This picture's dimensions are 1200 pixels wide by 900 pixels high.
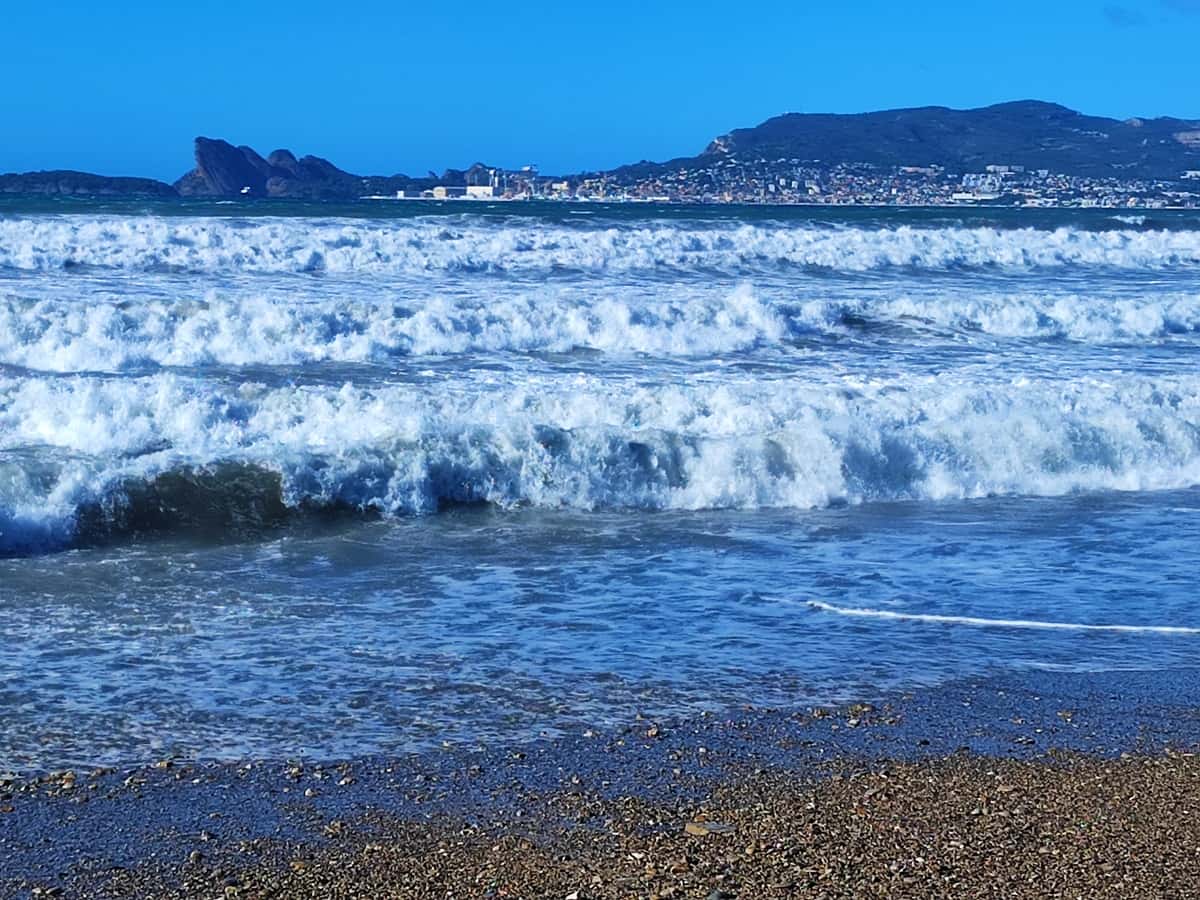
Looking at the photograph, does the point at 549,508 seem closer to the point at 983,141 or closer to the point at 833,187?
the point at 833,187

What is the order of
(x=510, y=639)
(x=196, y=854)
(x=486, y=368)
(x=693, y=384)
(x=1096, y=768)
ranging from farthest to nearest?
(x=486, y=368)
(x=693, y=384)
(x=510, y=639)
(x=1096, y=768)
(x=196, y=854)

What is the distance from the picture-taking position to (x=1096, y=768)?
5148 mm

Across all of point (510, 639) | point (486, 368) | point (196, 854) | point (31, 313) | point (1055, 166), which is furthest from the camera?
point (1055, 166)

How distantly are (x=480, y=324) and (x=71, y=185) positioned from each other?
182ft

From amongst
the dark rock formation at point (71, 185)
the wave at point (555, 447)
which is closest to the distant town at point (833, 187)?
the dark rock formation at point (71, 185)

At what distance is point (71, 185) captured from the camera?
223ft

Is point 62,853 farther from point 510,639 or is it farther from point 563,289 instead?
point 563,289

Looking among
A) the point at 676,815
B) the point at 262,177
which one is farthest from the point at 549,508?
the point at 262,177

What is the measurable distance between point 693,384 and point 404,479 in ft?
16.8

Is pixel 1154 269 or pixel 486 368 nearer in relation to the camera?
pixel 486 368

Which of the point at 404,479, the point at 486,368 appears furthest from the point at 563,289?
the point at 404,479

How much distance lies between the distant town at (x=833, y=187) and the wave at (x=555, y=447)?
187ft

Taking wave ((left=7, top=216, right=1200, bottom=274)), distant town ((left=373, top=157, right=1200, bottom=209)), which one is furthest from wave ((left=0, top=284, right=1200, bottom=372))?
distant town ((left=373, top=157, right=1200, bottom=209))

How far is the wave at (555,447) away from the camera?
978 centimetres
